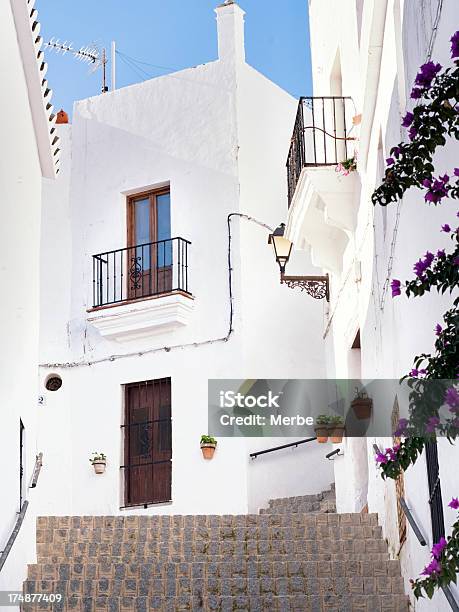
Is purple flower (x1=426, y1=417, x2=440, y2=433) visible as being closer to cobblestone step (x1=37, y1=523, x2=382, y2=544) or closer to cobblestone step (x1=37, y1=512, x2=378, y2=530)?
cobblestone step (x1=37, y1=523, x2=382, y2=544)

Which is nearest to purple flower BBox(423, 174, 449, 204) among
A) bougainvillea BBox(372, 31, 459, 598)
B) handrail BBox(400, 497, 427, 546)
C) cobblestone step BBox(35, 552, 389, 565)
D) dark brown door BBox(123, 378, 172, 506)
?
bougainvillea BBox(372, 31, 459, 598)

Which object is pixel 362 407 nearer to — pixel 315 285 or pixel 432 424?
pixel 315 285

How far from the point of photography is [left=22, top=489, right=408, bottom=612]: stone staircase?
31.3 ft

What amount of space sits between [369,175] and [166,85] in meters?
7.54

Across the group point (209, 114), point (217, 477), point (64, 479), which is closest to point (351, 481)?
point (217, 477)

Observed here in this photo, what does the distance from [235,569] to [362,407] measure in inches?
113

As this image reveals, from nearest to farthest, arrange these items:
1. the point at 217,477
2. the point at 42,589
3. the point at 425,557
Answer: the point at 425,557 < the point at 42,589 < the point at 217,477


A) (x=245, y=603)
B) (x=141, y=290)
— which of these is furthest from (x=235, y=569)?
(x=141, y=290)

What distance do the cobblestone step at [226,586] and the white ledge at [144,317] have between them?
7.10 m

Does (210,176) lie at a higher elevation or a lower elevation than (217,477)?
higher

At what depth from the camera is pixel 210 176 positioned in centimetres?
1739

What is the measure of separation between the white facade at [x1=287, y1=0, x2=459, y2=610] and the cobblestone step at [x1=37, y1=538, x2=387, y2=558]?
336 millimetres

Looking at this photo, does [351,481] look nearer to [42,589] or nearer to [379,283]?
[379,283]

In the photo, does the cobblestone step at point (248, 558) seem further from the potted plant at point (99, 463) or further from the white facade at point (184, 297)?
the potted plant at point (99, 463)
